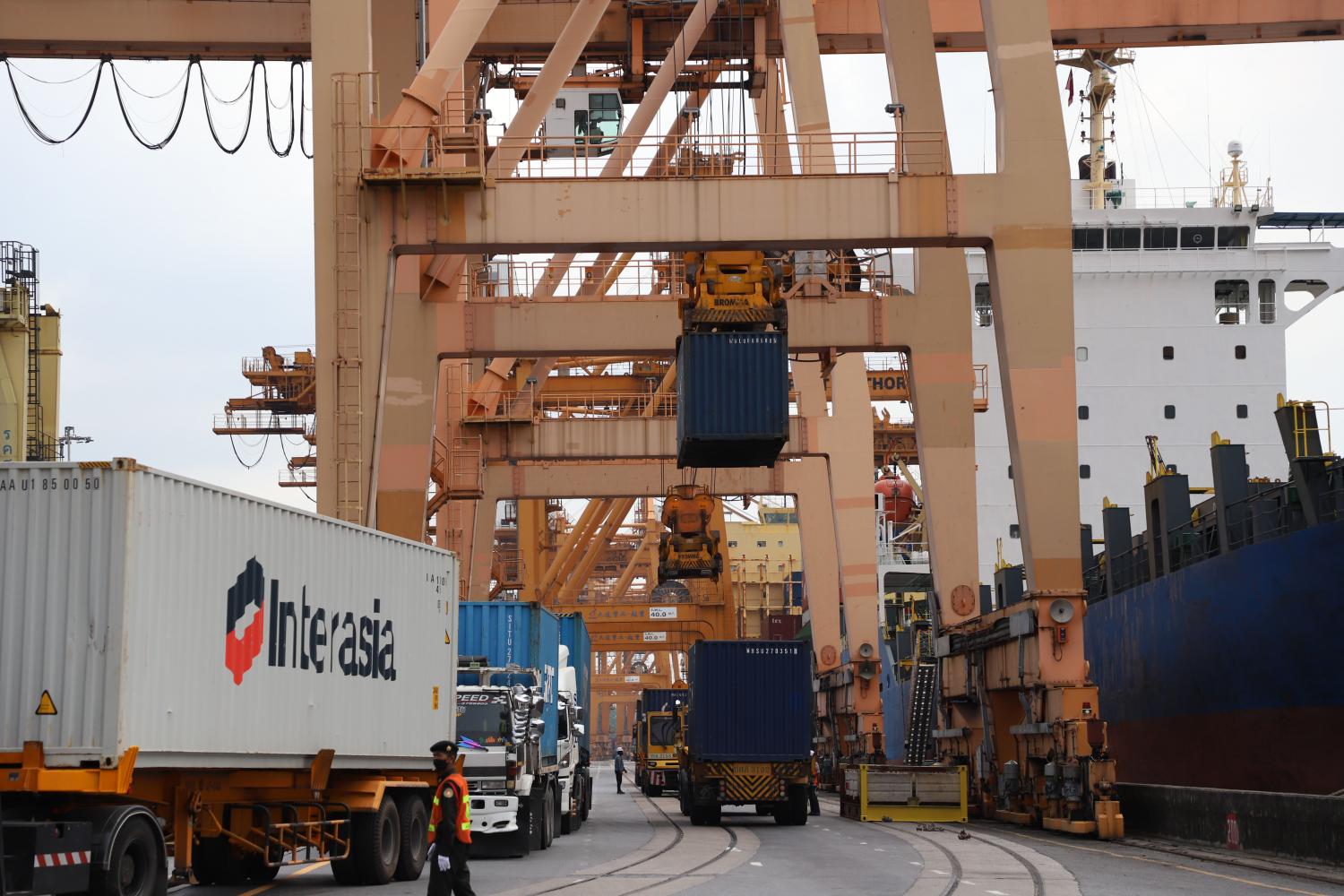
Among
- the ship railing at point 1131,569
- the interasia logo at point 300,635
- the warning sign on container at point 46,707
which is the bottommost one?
the warning sign on container at point 46,707

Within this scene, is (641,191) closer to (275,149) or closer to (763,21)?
(275,149)

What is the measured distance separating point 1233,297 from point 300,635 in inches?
1710

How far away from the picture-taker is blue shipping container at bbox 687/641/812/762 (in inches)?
1115

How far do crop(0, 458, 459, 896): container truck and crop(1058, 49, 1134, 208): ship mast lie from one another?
44897mm

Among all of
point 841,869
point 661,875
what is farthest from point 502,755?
point 841,869

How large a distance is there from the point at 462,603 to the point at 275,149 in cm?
1239

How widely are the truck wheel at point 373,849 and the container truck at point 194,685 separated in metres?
0.02

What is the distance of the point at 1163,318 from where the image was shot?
5169 cm

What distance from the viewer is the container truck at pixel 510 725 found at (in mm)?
20297

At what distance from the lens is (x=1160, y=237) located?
5222 cm

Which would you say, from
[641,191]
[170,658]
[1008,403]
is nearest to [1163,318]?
[1008,403]

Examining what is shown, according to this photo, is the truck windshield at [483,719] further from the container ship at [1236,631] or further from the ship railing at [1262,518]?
the ship railing at [1262,518]

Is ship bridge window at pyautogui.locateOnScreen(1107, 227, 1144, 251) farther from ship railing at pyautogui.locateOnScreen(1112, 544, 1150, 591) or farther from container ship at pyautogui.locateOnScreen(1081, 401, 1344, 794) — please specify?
container ship at pyautogui.locateOnScreen(1081, 401, 1344, 794)

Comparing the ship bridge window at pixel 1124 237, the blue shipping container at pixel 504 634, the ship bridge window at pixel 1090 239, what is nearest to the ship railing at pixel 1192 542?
the blue shipping container at pixel 504 634
